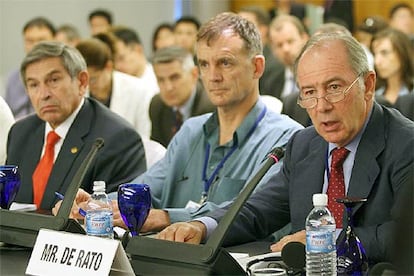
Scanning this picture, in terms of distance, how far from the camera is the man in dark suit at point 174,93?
5.77 metres

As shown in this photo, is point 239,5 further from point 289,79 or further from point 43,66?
point 43,66

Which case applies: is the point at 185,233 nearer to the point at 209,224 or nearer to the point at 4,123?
the point at 209,224

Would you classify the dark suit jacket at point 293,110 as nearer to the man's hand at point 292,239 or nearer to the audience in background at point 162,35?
the man's hand at point 292,239

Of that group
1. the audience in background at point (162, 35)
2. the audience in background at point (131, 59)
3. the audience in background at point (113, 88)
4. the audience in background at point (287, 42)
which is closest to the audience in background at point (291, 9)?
the audience in background at point (162, 35)

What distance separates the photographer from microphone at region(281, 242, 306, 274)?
2.21 metres

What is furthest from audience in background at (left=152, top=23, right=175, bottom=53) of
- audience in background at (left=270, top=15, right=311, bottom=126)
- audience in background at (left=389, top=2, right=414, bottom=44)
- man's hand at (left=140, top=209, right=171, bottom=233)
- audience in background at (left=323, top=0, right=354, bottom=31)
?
man's hand at (left=140, top=209, right=171, bottom=233)

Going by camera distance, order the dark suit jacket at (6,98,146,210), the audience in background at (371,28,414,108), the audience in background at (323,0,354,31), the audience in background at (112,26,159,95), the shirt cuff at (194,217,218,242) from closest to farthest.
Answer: the shirt cuff at (194,217,218,242)
the dark suit jacket at (6,98,146,210)
the audience in background at (371,28,414,108)
the audience in background at (112,26,159,95)
the audience in background at (323,0,354,31)

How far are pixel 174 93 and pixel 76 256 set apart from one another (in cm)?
362

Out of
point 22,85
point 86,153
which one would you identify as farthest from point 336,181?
point 22,85

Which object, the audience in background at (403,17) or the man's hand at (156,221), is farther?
the audience in background at (403,17)

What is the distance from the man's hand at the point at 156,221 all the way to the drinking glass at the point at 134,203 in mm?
392

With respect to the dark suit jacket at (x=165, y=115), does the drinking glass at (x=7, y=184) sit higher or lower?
higher

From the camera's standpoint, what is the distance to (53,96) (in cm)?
383

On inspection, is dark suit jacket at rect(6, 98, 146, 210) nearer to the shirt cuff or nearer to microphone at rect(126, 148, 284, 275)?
the shirt cuff
